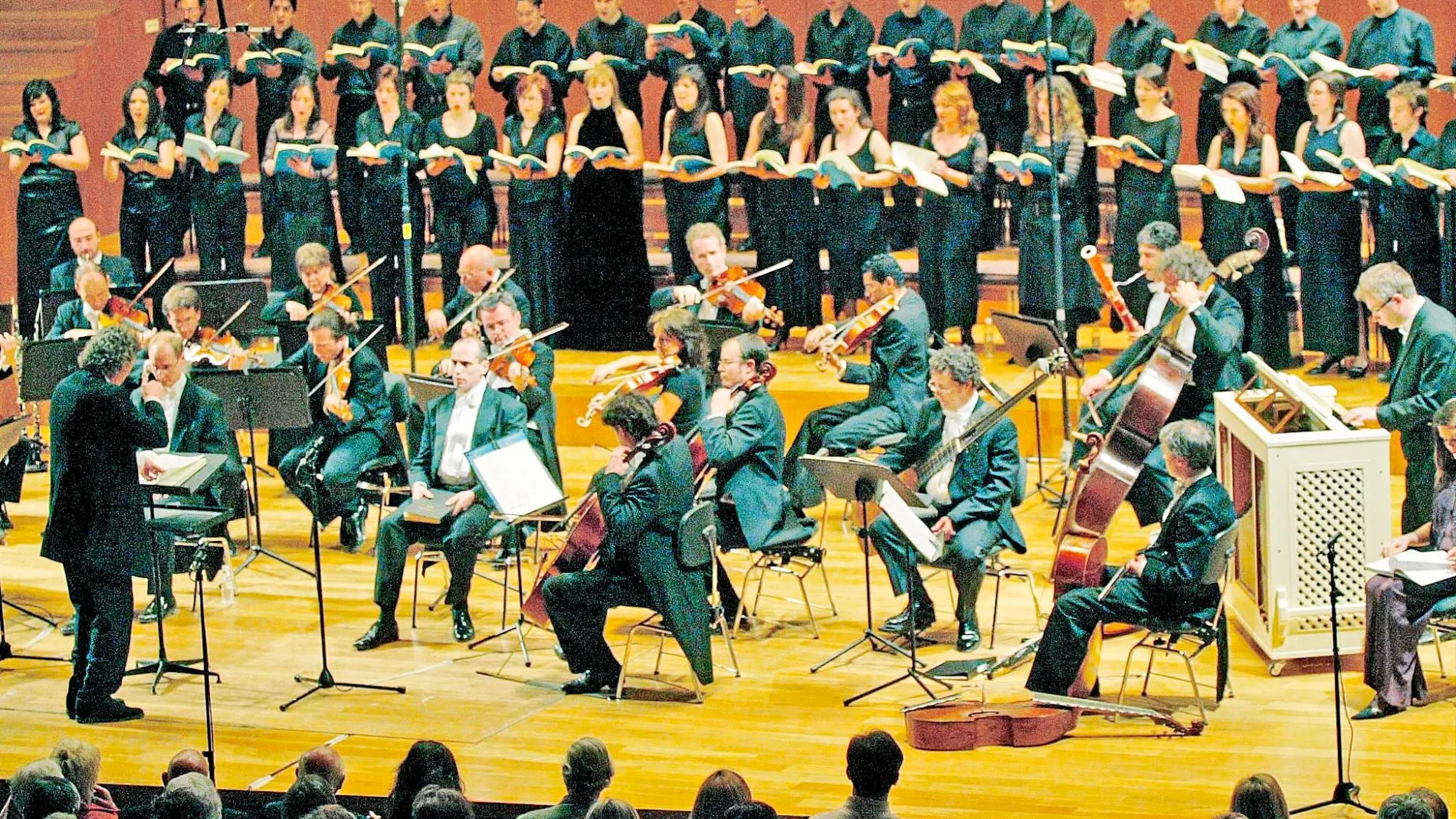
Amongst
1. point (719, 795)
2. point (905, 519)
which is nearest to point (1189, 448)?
point (905, 519)

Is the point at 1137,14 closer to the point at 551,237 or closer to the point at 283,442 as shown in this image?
the point at 551,237

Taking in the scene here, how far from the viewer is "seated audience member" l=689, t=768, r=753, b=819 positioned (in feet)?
16.1

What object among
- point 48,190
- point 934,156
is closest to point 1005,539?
point 934,156

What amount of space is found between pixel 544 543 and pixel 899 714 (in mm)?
2349

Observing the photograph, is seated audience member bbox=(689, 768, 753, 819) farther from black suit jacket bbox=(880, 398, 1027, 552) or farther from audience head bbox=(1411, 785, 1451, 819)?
black suit jacket bbox=(880, 398, 1027, 552)

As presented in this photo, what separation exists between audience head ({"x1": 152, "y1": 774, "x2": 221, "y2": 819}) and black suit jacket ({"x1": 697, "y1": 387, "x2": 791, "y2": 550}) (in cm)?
317

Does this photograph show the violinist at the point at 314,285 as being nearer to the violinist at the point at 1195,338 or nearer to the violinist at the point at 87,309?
the violinist at the point at 87,309

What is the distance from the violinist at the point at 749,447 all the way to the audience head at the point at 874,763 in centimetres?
280

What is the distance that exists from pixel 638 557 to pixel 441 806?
2.51 metres

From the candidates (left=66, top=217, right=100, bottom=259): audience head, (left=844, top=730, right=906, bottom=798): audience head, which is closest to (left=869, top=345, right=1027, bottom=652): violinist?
(left=844, top=730, right=906, bottom=798): audience head

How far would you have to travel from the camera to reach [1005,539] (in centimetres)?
751

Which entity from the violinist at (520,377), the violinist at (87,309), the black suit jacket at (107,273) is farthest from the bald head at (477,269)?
the black suit jacket at (107,273)

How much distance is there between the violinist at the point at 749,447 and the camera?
7730mm

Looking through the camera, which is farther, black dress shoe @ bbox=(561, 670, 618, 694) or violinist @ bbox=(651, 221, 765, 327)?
violinist @ bbox=(651, 221, 765, 327)
